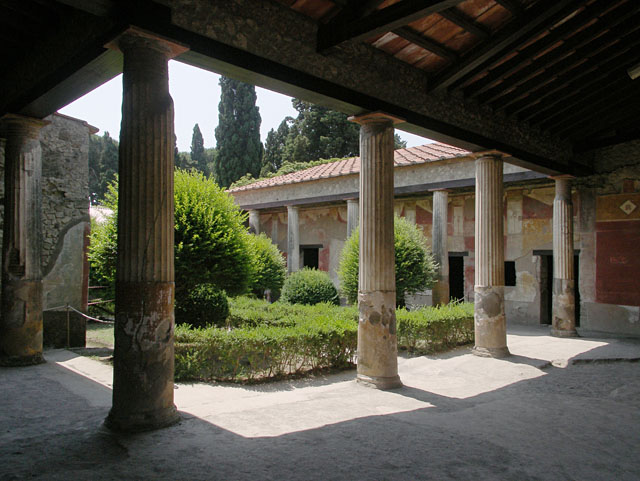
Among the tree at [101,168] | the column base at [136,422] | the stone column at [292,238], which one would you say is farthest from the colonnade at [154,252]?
the tree at [101,168]

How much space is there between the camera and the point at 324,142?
88.7 feet

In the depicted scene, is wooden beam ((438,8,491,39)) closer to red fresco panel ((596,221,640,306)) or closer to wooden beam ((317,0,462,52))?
wooden beam ((317,0,462,52))

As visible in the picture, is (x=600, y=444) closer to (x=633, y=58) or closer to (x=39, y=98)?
(x=633, y=58)

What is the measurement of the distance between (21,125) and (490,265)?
6459 millimetres

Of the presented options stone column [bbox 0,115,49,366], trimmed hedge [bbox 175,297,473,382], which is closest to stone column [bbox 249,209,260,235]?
trimmed hedge [bbox 175,297,473,382]

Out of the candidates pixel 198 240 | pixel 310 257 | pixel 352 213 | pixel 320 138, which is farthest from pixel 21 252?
pixel 320 138

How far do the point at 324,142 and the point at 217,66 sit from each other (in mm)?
23517

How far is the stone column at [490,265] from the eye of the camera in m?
6.85

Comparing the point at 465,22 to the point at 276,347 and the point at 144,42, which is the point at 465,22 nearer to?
the point at 144,42

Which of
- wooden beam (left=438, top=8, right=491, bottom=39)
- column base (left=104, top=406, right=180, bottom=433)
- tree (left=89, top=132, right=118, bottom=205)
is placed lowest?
column base (left=104, top=406, right=180, bottom=433)

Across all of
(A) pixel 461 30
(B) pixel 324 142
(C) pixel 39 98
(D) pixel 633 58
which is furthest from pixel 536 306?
(B) pixel 324 142

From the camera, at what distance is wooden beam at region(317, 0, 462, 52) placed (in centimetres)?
353

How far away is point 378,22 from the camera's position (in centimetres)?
382

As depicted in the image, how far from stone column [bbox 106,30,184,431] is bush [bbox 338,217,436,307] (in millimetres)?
7115
